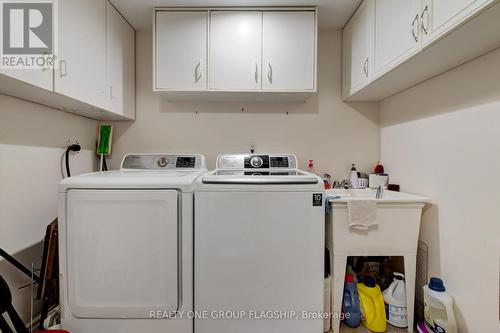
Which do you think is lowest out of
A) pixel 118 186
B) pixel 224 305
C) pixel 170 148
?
pixel 224 305

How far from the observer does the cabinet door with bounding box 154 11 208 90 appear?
68.4 inches

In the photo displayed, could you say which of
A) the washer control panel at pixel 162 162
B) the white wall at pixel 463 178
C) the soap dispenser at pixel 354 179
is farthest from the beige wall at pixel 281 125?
the white wall at pixel 463 178

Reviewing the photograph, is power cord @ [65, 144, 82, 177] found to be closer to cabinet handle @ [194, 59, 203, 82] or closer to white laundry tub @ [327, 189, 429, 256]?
cabinet handle @ [194, 59, 203, 82]

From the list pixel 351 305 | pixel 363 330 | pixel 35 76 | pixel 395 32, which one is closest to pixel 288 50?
pixel 395 32

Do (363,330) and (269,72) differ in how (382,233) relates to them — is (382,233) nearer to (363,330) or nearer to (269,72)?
(363,330)

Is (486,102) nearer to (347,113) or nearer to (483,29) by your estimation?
(483,29)

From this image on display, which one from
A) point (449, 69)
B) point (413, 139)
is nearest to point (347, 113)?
point (413, 139)

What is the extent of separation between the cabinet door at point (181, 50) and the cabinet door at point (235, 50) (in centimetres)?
8

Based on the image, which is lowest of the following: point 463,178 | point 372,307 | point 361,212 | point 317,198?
point 372,307

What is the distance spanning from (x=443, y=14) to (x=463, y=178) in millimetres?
840

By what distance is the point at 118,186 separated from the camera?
1.24m

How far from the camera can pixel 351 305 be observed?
1.54 m

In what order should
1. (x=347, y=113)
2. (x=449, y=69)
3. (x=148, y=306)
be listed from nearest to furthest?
(x=148, y=306), (x=449, y=69), (x=347, y=113)

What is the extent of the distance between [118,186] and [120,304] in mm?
642
